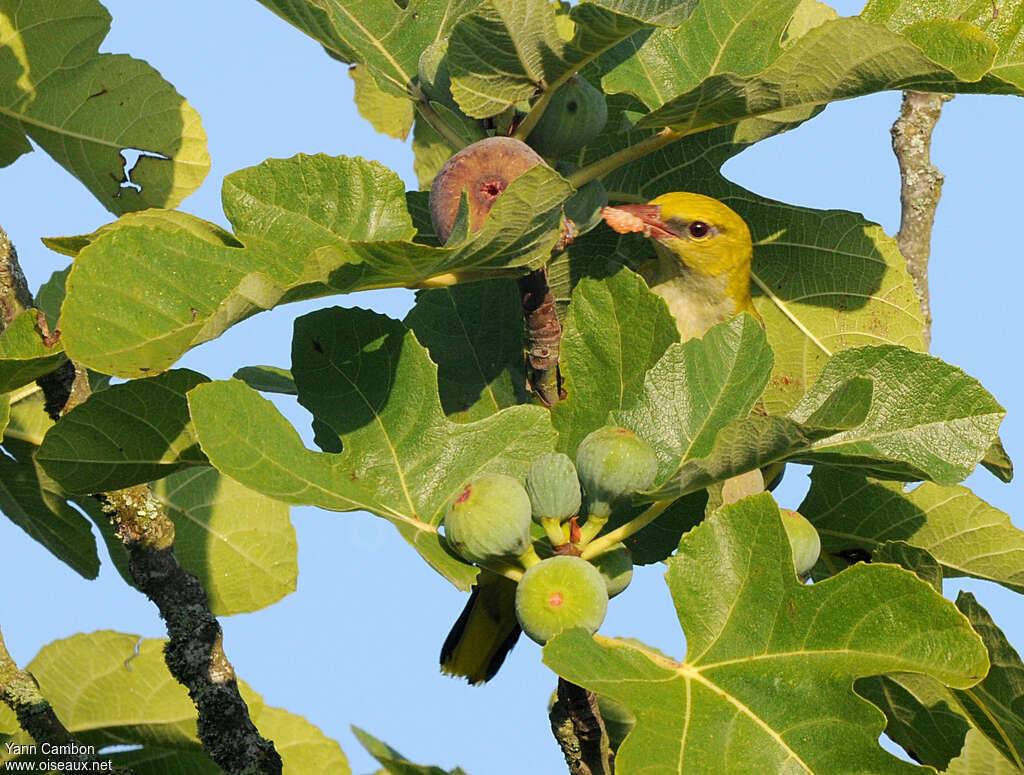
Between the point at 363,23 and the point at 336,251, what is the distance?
0.67 meters

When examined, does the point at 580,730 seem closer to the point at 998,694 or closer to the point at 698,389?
the point at 698,389

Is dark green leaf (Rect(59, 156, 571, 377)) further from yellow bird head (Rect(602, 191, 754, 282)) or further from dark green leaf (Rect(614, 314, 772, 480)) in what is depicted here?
yellow bird head (Rect(602, 191, 754, 282))

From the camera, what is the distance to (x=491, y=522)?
4.87 feet

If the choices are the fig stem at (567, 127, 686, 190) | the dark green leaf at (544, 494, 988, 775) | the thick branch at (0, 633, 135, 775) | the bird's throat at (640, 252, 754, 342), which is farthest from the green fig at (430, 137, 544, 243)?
the bird's throat at (640, 252, 754, 342)

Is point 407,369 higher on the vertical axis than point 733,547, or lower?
higher

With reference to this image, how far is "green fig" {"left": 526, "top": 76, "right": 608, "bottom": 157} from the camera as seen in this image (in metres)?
1.82

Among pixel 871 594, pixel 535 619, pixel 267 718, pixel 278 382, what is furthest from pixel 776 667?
pixel 267 718

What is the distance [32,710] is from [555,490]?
1.01 meters

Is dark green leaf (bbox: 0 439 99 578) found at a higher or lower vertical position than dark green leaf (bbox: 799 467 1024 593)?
lower

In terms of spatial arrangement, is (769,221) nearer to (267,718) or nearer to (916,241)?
(916,241)

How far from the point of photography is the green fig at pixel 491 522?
149 cm

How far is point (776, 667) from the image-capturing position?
1.48m

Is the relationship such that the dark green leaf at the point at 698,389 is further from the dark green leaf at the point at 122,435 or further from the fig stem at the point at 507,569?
the dark green leaf at the point at 122,435

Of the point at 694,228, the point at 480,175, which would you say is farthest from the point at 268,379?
the point at 694,228
